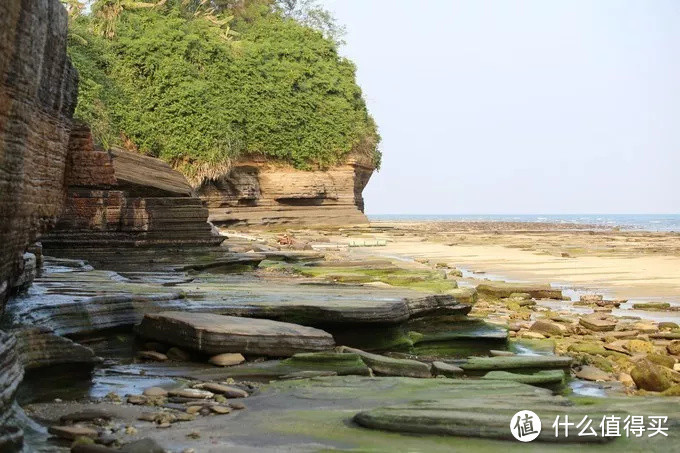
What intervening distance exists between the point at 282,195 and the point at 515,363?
28011 millimetres

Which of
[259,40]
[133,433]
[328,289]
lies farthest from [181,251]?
[259,40]

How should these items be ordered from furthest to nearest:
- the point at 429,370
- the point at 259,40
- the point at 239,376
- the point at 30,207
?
the point at 259,40 < the point at 429,370 < the point at 239,376 < the point at 30,207

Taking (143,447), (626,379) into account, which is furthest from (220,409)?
(626,379)

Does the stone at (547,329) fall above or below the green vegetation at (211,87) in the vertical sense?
below

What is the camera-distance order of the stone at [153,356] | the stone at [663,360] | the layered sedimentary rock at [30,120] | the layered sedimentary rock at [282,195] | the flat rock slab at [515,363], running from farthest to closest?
the layered sedimentary rock at [282,195] < the stone at [663,360] < the flat rock slab at [515,363] < the stone at [153,356] < the layered sedimentary rock at [30,120]

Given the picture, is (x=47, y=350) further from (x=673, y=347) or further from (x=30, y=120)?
(x=673, y=347)

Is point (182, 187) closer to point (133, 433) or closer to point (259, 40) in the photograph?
point (133, 433)

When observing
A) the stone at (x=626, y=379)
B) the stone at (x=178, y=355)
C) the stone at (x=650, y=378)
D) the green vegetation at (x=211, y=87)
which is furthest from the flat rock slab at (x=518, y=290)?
the green vegetation at (x=211, y=87)

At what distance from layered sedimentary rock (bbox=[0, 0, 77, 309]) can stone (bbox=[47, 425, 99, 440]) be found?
4.23 ft

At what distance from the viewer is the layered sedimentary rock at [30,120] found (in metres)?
4.40

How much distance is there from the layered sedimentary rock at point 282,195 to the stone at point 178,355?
966 inches

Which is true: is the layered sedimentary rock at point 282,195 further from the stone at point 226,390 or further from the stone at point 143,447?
the stone at point 143,447

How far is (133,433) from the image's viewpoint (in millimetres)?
4105

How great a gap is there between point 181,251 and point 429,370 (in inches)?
255
